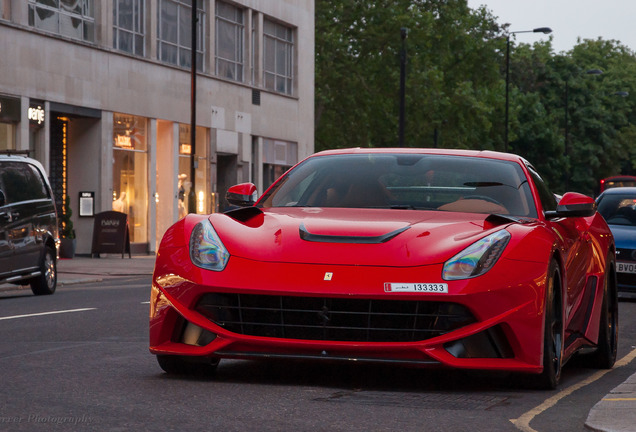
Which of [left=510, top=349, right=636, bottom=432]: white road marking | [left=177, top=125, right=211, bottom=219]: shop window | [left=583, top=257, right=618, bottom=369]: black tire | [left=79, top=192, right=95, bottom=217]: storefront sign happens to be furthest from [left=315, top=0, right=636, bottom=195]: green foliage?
[left=510, top=349, right=636, bottom=432]: white road marking

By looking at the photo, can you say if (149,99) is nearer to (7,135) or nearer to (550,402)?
(7,135)

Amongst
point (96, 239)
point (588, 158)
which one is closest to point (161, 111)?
point (96, 239)

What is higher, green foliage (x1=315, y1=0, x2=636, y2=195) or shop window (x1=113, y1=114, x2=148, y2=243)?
green foliage (x1=315, y1=0, x2=636, y2=195)

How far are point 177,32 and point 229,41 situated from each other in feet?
14.1

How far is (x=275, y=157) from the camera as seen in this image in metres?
51.2

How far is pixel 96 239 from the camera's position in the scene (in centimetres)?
3547

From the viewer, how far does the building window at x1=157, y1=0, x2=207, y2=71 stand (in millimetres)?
41875

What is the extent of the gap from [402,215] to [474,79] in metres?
68.3


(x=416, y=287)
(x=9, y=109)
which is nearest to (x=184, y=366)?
(x=416, y=287)

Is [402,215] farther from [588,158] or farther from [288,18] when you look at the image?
[588,158]

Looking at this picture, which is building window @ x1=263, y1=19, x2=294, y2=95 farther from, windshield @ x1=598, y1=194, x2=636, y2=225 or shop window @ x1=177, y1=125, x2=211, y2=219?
windshield @ x1=598, y1=194, x2=636, y2=225

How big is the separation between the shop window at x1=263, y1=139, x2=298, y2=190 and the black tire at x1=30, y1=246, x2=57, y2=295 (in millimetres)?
30007

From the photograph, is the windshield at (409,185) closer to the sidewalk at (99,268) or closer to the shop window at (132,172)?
the sidewalk at (99,268)

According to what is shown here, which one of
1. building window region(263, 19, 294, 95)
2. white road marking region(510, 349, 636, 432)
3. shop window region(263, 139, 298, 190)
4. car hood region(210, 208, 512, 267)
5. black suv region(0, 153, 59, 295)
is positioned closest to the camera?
white road marking region(510, 349, 636, 432)
